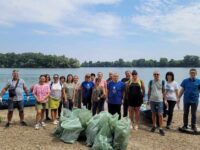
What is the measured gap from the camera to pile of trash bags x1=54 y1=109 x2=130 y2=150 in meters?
6.63

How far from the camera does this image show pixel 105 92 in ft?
29.3

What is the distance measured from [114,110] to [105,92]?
0.56 m

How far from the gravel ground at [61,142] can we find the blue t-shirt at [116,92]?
3.17 feet

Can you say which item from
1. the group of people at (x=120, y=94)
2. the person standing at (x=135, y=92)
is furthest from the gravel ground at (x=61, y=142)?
the person standing at (x=135, y=92)

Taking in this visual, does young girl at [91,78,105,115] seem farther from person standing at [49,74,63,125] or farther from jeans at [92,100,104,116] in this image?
person standing at [49,74,63,125]

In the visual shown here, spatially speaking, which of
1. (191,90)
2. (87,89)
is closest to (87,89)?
(87,89)

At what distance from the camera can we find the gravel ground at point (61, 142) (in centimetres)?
688

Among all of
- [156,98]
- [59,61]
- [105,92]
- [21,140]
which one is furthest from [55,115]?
[59,61]

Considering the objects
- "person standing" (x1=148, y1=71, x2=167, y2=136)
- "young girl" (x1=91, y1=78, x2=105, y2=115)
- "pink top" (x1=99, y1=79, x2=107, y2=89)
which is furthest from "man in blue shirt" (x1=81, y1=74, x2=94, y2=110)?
"person standing" (x1=148, y1=71, x2=167, y2=136)

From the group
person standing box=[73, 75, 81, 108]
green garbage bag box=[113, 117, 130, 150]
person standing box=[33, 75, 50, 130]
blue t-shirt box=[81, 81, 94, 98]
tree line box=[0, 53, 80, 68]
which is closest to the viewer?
green garbage bag box=[113, 117, 130, 150]

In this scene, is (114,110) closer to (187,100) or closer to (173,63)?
(187,100)

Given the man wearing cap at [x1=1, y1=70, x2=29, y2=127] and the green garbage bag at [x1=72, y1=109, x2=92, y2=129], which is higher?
the man wearing cap at [x1=1, y1=70, x2=29, y2=127]

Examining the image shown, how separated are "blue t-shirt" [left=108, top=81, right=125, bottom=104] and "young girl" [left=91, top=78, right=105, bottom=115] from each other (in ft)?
0.87

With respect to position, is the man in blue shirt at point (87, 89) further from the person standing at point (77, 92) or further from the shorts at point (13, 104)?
the shorts at point (13, 104)
